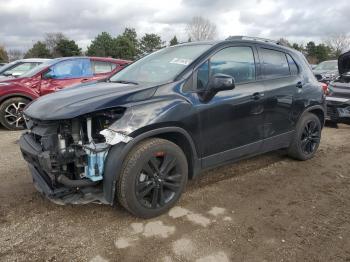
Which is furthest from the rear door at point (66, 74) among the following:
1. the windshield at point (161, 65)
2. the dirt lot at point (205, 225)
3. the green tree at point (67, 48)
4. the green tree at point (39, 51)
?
the green tree at point (39, 51)

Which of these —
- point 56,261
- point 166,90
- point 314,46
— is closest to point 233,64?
point 166,90

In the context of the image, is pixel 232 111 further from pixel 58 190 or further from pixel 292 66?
pixel 58 190

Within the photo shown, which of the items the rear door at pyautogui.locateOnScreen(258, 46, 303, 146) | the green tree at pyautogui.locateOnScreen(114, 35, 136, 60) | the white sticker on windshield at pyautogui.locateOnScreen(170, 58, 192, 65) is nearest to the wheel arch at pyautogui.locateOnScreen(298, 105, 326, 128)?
the rear door at pyautogui.locateOnScreen(258, 46, 303, 146)

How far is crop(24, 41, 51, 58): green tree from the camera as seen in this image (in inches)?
1932

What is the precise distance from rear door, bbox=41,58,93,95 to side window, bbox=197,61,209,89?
505cm

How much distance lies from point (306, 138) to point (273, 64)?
1.37 m

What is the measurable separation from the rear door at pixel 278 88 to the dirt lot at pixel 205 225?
71cm

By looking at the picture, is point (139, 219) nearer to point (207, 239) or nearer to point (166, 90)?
point (207, 239)

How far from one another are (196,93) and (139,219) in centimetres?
142

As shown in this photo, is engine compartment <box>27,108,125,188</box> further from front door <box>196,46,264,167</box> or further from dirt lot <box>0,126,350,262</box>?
front door <box>196,46,264,167</box>

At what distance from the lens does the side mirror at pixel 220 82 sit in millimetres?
3639

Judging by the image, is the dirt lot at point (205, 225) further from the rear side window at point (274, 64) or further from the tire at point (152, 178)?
the rear side window at point (274, 64)

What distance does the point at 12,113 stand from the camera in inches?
308

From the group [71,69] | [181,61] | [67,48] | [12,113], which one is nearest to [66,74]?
[71,69]
